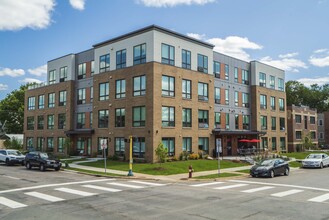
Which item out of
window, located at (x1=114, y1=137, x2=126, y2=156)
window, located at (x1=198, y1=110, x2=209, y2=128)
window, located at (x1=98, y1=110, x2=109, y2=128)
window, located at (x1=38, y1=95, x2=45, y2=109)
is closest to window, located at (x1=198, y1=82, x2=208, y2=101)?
window, located at (x1=198, y1=110, x2=209, y2=128)

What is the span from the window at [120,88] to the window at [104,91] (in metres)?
1.56

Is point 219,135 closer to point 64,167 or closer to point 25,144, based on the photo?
point 64,167

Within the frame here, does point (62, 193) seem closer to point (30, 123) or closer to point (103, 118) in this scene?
point (103, 118)

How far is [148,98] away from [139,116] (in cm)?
232

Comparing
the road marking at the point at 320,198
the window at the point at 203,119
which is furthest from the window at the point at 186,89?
the road marking at the point at 320,198

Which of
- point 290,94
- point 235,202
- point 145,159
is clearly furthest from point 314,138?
point 235,202

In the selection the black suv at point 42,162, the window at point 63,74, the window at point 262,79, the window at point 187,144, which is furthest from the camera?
the window at point 262,79

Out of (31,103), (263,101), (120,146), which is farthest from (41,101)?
(263,101)

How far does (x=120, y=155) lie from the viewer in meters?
35.4

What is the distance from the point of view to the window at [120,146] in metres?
35.2

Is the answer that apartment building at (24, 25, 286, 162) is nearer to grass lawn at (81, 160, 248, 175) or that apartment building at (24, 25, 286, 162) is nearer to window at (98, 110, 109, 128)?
window at (98, 110, 109, 128)

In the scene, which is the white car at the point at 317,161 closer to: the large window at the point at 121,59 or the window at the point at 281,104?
the window at the point at 281,104

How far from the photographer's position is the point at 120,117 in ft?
118

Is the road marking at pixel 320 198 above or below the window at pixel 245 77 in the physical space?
below
